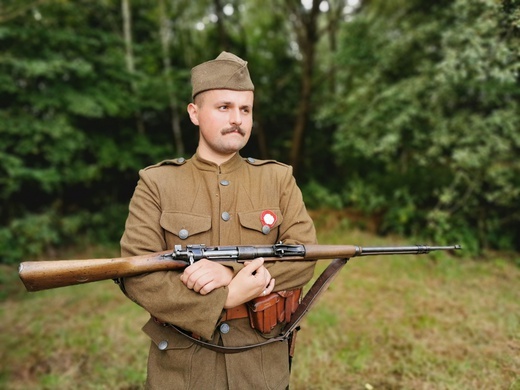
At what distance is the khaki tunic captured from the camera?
6.34ft

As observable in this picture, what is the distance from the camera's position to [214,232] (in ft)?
6.61

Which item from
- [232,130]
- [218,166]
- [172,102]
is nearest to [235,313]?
[218,166]

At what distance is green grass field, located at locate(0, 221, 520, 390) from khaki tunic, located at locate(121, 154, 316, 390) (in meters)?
1.70

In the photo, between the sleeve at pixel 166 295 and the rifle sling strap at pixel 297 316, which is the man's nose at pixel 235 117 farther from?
the rifle sling strap at pixel 297 316

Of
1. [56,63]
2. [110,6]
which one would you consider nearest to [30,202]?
[56,63]

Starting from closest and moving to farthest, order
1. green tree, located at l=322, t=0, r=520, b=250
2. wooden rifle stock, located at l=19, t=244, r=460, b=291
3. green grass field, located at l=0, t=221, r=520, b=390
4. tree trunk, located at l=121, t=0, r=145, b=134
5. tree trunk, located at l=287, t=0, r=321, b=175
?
wooden rifle stock, located at l=19, t=244, r=460, b=291 < green grass field, located at l=0, t=221, r=520, b=390 < green tree, located at l=322, t=0, r=520, b=250 < tree trunk, located at l=121, t=0, r=145, b=134 < tree trunk, located at l=287, t=0, r=321, b=175

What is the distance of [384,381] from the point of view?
11.2 feet

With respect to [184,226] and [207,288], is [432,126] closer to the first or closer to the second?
[184,226]

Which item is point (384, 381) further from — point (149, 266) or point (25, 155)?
point (25, 155)

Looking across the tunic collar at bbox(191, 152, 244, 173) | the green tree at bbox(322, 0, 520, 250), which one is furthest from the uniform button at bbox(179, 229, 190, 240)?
the green tree at bbox(322, 0, 520, 250)

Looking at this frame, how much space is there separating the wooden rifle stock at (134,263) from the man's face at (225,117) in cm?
55

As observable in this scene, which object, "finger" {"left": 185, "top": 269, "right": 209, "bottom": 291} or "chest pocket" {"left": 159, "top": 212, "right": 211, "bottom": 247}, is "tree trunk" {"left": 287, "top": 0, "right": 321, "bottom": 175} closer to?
"chest pocket" {"left": 159, "top": 212, "right": 211, "bottom": 247}

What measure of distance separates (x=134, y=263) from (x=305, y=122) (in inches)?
345

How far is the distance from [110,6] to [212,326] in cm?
1039
